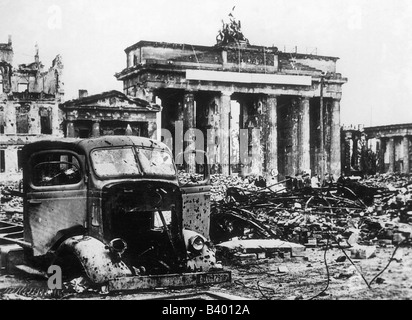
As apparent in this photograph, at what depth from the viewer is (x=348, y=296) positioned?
6.59m

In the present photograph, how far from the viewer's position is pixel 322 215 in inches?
440

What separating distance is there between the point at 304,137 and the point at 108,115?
47.6 ft

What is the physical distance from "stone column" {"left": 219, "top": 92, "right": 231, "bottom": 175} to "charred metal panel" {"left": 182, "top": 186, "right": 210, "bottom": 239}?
14005 mm

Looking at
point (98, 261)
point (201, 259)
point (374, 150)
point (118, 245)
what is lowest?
point (201, 259)

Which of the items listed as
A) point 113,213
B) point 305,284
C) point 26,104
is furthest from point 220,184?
point 113,213

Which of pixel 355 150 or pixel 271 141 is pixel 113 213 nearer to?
pixel 271 141

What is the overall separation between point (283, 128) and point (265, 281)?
22.9m

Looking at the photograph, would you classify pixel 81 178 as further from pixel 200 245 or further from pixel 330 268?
pixel 330 268

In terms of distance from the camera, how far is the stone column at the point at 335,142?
27997 mm

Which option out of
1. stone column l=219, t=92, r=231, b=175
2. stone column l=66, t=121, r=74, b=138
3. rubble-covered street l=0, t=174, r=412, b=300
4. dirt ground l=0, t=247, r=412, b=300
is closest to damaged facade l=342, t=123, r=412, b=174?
rubble-covered street l=0, t=174, r=412, b=300

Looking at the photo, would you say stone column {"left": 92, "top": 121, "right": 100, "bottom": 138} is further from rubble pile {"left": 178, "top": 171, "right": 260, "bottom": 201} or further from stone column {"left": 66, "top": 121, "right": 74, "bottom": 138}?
rubble pile {"left": 178, "top": 171, "right": 260, "bottom": 201}

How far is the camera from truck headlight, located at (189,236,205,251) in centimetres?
697

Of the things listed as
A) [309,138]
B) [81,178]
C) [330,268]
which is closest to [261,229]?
[330,268]

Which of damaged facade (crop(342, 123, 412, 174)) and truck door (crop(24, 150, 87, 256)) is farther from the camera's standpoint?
damaged facade (crop(342, 123, 412, 174))
